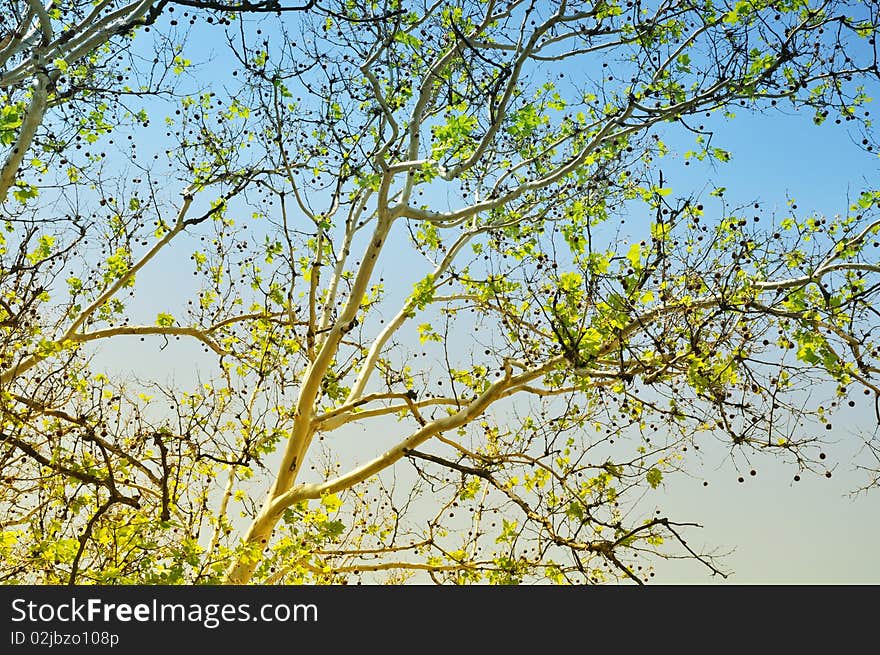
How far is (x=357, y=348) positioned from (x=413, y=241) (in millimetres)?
1797

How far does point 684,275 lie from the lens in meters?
6.61

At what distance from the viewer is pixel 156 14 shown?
554 cm

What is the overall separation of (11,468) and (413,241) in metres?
5.63

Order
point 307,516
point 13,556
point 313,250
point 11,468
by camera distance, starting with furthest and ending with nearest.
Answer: point 313,250 → point 11,468 → point 13,556 → point 307,516

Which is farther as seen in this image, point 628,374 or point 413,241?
point 413,241

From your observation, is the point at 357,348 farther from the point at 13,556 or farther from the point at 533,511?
the point at 13,556

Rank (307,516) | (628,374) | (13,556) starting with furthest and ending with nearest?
→ 1. (13,556)
2. (307,516)
3. (628,374)
